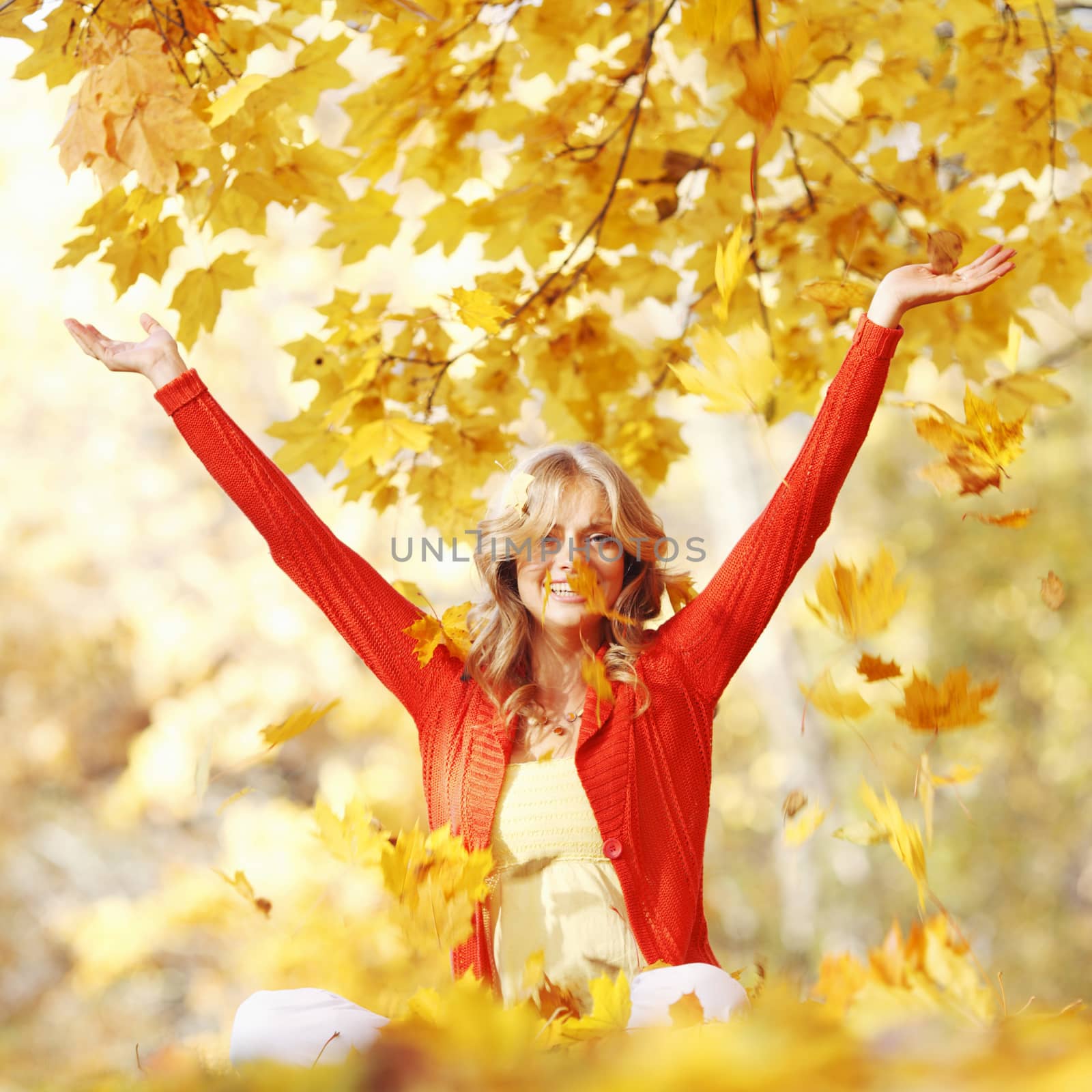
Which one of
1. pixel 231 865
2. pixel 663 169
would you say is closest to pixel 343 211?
pixel 663 169

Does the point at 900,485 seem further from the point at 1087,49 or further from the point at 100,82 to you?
the point at 100,82

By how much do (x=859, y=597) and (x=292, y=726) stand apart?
736 mm

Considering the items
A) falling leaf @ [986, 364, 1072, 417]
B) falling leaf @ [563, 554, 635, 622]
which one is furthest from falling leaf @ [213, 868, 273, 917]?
falling leaf @ [986, 364, 1072, 417]

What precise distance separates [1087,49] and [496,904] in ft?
6.10

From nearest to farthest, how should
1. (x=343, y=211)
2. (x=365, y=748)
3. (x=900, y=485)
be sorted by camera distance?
(x=343, y=211) → (x=365, y=748) → (x=900, y=485)

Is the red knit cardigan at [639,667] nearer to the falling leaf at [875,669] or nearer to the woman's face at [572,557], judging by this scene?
the woman's face at [572,557]

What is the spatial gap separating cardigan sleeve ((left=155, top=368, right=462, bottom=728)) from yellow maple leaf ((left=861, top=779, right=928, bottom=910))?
2.81 feet

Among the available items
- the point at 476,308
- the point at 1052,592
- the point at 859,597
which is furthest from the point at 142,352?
the point at 1052,592

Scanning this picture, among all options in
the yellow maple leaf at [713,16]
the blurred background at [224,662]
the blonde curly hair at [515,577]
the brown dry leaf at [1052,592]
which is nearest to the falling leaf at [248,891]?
the blonde curly hair at [515,577]

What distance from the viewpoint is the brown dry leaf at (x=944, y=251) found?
157cm

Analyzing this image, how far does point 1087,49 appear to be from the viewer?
2176mm

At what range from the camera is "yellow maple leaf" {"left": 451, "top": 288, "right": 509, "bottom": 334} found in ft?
5.98

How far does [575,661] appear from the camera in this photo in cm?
186

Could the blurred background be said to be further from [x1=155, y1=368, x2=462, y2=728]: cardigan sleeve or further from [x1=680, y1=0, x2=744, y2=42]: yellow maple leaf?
[x1=680, y1=0, x2=744, y2=42]: yellow maple leaf
